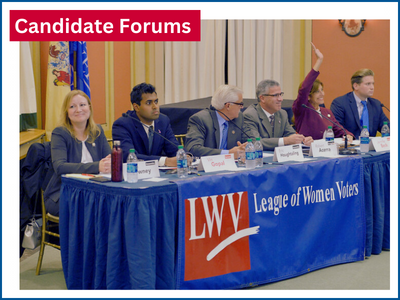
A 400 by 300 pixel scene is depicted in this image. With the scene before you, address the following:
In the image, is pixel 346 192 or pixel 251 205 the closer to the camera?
pixel 251 205

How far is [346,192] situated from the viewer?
309 cm

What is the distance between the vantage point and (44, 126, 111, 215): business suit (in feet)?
9.08

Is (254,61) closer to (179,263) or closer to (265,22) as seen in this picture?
(265,22)

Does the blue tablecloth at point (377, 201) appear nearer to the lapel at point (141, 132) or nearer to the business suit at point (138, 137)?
the business suit at point (138, 137)

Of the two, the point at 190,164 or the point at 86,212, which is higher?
the point at 190,164

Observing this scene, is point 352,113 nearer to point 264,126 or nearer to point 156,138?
point 264,126

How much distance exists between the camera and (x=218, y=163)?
272cm

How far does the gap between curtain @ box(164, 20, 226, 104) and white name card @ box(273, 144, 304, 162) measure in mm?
4678

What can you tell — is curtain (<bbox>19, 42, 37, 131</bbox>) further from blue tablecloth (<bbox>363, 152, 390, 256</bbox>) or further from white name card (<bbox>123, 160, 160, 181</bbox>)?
blue tablecloth (<bbox>363, 152, 390, 256</bbox>)

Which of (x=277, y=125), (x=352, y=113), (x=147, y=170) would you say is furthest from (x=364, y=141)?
(x=147, y=170)

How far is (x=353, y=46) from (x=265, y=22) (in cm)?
136

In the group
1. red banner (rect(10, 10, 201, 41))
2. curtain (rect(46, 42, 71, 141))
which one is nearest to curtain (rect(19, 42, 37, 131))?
curtain (rect(46, 42, 71, 141))

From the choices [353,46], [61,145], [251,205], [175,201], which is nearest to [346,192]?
[251,205]

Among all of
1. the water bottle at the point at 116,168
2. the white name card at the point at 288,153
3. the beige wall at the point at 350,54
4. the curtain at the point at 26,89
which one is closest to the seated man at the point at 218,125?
the white name card at the point at 288,153
